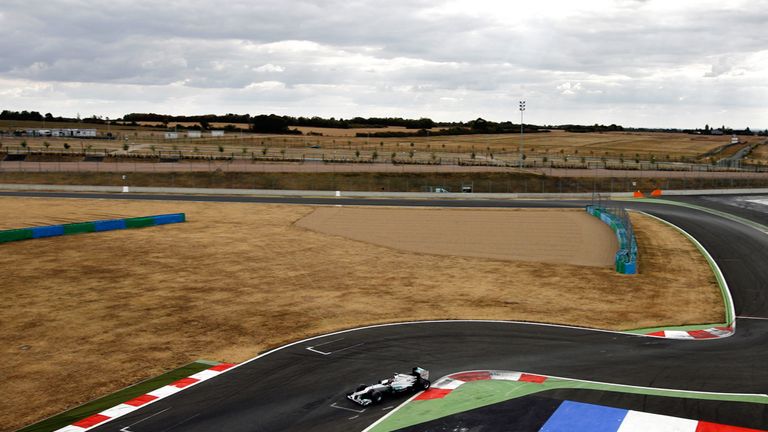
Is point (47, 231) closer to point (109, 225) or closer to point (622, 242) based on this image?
point (109, 225)

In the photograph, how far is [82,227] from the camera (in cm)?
5453

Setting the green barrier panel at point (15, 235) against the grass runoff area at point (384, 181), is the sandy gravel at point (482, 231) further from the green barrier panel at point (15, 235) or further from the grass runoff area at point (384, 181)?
the green barrier panel at point (15, 235)

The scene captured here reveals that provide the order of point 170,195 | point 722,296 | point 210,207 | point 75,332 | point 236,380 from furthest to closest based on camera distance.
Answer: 1. point 170,195
2. point 210,207
3. point 722,296
4. point 75,332
5. point 236,380

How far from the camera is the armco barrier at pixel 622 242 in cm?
4072

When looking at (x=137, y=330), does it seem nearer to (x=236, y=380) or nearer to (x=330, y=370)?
(x=236, y=380)

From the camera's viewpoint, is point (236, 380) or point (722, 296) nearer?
point (236, 380)

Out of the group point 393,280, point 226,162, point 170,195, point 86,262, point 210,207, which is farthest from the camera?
point 226,162

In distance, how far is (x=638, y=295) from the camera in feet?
116

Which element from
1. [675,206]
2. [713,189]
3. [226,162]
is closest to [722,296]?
[675,206]

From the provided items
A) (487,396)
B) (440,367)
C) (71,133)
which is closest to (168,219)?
(440,367)

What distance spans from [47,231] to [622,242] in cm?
4767

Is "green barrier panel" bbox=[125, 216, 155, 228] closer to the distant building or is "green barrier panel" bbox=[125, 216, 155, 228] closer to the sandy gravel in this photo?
the sandy gravel

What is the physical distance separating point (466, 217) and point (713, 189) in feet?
156

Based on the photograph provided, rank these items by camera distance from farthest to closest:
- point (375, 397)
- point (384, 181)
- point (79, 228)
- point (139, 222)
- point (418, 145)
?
point (418, 145) < point (384, 181) < point (139, 222) < point (79, 228) < point (375, 397)
